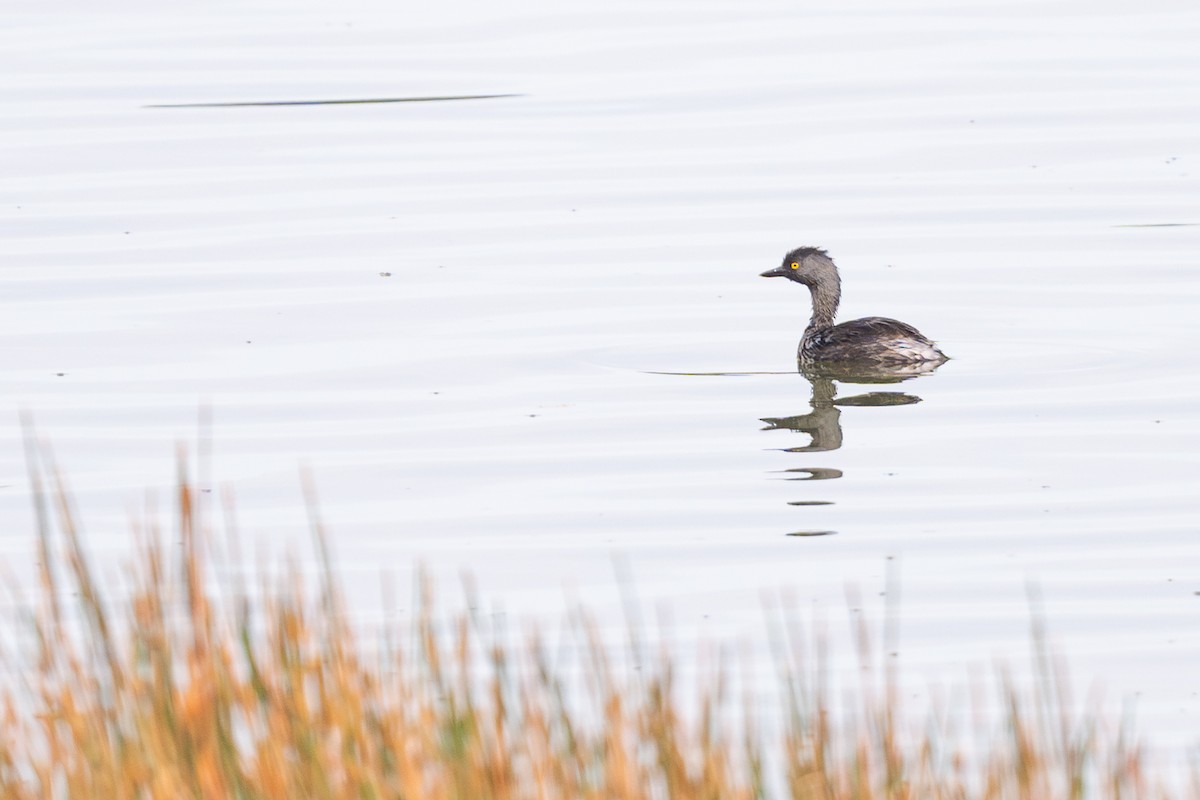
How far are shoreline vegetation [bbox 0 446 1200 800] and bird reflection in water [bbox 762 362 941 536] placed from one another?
5.50 m

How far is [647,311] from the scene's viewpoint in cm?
1697

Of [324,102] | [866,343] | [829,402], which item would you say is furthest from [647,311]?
[324,102]

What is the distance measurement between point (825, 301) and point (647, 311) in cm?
113

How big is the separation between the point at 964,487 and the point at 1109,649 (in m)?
2.76

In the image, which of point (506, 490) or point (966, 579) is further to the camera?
point (506, 490)

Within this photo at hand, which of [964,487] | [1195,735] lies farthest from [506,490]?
[1195,735]

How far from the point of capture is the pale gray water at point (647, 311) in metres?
10.8

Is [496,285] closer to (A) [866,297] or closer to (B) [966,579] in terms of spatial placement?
(A) [866,297]

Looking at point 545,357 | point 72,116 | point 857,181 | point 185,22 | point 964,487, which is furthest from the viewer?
point 185,22

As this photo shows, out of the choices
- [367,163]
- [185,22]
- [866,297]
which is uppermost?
[185,22]

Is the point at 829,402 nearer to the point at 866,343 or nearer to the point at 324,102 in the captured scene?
the point at 866,343

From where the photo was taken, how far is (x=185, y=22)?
36906 mm

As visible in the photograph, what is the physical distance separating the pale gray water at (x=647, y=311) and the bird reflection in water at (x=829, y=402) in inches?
4.3

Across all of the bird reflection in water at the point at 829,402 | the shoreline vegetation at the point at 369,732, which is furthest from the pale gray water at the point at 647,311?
the shoreline vegetation at the point at 369,732
